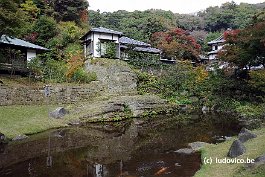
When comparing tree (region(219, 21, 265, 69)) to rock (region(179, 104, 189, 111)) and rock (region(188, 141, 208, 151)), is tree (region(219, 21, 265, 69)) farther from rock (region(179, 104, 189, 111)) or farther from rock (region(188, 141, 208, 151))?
rock (region(188, 141, 208, 151))

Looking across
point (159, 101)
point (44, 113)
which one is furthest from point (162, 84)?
point (44, 113)

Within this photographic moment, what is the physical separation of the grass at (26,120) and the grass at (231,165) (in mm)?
11636

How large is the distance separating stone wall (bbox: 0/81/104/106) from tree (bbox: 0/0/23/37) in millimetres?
7225

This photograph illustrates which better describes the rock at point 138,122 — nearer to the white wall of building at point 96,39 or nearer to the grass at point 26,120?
the grass at point 26,120

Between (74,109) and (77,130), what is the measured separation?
4.22m

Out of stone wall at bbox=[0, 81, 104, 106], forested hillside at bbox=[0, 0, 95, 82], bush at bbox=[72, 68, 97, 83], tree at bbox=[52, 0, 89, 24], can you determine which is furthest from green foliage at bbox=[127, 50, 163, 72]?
tree at bbox=[52, 0, 89, 24]

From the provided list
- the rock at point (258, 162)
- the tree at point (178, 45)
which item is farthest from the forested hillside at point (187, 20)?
the rock at point (258, 162)

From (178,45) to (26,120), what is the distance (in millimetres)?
31380

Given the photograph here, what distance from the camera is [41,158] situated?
48.6ft

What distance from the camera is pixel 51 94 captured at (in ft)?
87.5

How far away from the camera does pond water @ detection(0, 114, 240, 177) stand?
12.8 m

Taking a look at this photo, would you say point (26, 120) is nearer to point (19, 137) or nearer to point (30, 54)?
point (19, 137)

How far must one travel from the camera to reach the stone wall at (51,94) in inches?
928

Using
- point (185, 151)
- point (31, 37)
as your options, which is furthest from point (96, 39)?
point (185, 151)
